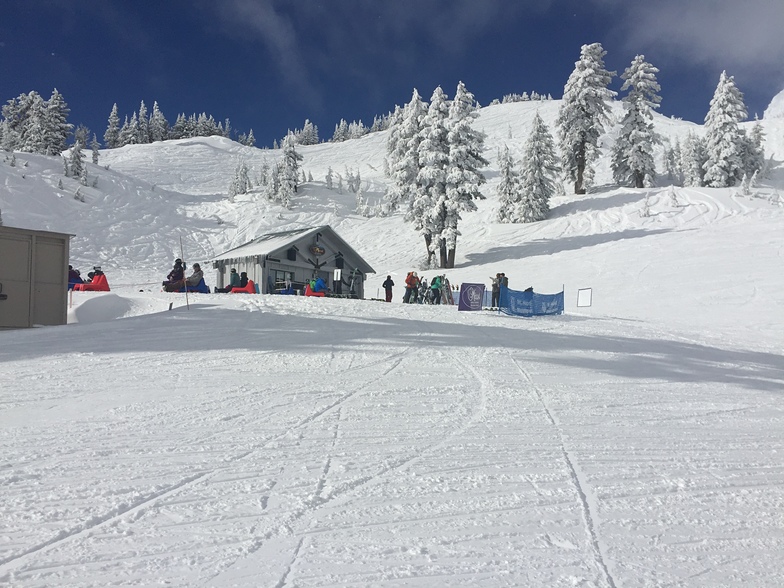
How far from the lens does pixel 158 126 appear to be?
11456 centimetres

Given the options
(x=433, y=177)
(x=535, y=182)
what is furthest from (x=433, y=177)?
(x=535, y=182)

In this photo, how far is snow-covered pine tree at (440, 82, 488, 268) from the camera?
1382 inches

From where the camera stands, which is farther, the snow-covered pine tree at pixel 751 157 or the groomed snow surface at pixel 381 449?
the snow-covered pine tree at pixel 751 157

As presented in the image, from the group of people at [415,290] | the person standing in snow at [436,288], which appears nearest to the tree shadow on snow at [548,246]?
the group of people at [415,290]

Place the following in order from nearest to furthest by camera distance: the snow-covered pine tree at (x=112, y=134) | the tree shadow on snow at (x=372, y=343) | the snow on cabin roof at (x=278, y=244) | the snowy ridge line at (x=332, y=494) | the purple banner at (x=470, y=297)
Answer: the snowy ridge line at (x=332, y=494) → the tree shadow on snow at (x=372, y=343) → the purple banner at (x=470, y=297) → the snow on cabin roof at (x=278, y=244) → the snow-covered pine tree at (x=112, y=134)

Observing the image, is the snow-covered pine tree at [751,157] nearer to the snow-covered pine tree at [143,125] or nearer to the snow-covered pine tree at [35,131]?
the snow-covered pine tree at [35,131]

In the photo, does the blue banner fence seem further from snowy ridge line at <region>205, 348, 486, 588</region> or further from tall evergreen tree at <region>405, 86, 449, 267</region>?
tall evergreen tree at <region>405, 86, 449, 267</region>

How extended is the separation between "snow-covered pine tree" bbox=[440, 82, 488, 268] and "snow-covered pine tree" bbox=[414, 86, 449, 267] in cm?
43

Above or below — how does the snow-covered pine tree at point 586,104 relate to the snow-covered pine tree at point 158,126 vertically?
below

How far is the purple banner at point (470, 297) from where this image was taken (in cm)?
2006

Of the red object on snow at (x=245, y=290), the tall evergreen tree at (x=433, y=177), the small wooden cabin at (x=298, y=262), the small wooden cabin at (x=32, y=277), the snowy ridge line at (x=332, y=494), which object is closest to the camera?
the snowy ridge line at (x=332, y=494)

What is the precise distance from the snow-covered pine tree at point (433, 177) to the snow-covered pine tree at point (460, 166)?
0.43m

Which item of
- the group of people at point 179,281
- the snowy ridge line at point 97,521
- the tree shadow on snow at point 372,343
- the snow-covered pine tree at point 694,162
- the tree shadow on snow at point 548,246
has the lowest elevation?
the snowy ridge line at point 97,521

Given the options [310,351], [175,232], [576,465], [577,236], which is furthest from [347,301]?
[175,232]
